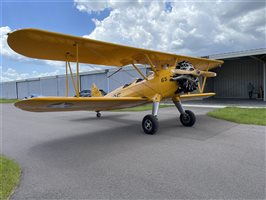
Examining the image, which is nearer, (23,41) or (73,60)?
(23,41)

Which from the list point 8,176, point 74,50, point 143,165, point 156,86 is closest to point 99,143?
point 143,165

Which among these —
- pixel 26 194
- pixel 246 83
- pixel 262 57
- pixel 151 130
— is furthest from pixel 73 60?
pixel 246 83

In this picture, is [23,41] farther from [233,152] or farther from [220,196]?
[233,152]

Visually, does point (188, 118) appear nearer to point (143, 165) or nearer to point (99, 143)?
point (99, 143)

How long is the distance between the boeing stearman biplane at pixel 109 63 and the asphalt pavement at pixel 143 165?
3.50 feet

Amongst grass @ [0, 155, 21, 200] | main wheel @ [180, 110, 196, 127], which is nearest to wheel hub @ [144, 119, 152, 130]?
main wheel @ [180, 110, 196, 127]

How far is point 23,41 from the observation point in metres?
4.89

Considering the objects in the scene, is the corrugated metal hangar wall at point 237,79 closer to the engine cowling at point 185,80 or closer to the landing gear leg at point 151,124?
the engine cowling at point 185,80

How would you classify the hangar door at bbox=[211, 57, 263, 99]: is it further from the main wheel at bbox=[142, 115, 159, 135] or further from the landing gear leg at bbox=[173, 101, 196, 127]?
the main wheel at bbox=[142, 115, 159, 135]

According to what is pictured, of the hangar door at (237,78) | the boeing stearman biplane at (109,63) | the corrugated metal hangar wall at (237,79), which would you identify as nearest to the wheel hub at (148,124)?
the boeing stearman biplane at (109,63)

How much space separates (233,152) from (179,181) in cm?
193

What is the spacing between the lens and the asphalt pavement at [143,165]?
2766 millimetres

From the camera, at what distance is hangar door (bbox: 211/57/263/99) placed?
24.8 meters

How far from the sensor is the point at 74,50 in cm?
618
